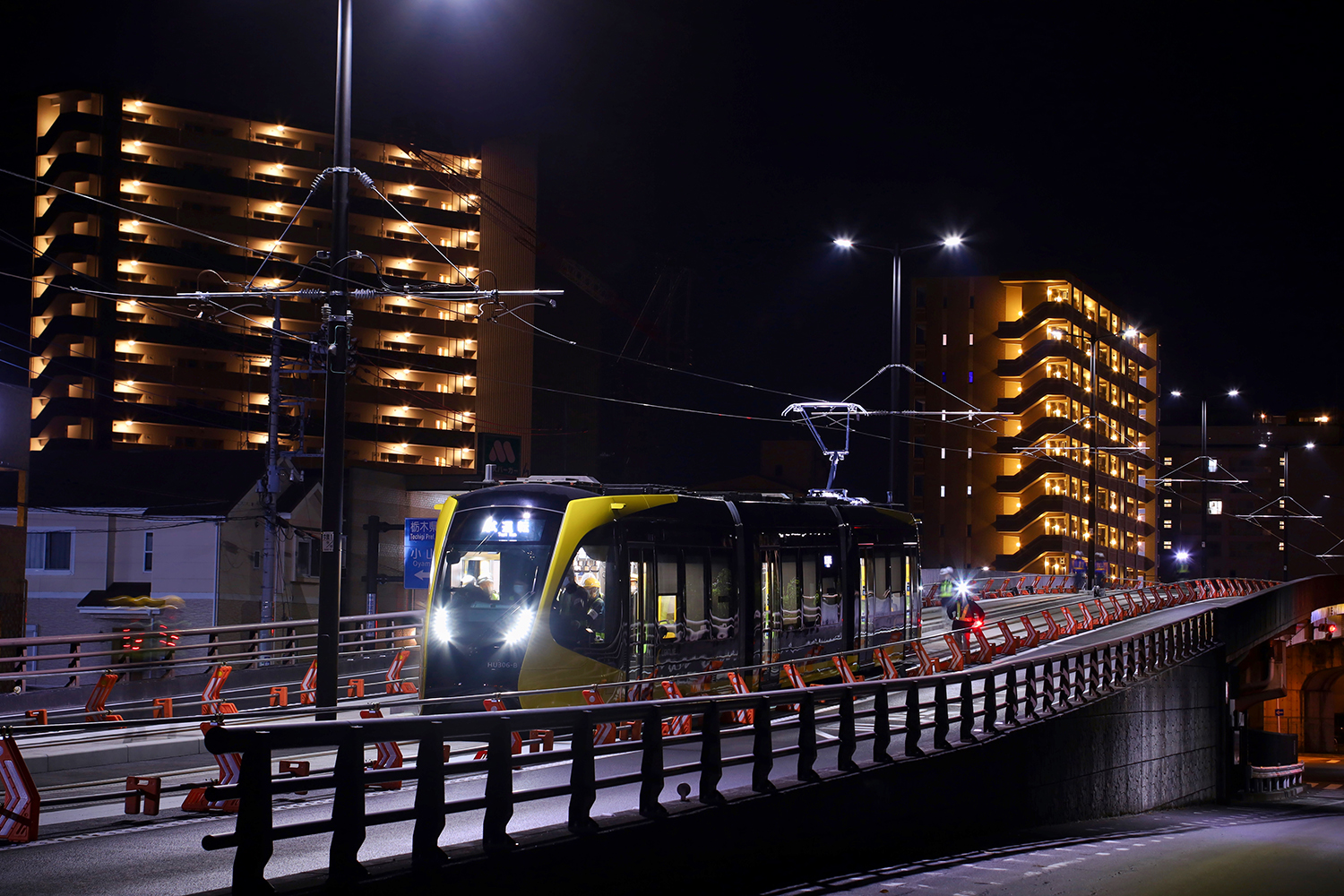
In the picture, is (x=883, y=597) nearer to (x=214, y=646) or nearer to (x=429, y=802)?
(x=214, y=646)

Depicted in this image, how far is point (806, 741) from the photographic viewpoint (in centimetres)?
1208

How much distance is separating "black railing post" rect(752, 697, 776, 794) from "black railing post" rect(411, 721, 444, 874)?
3887 mm

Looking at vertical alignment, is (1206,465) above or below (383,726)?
above

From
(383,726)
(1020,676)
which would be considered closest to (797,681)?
(1020,676)

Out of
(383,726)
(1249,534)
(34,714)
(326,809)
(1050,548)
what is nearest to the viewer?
(383,726)

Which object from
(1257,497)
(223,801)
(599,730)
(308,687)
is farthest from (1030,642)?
(1257,497)

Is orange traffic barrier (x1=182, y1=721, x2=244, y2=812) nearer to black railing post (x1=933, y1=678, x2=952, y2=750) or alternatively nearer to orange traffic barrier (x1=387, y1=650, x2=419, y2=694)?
black railing post (x1=933, y1=678, x2=952, y2=750)

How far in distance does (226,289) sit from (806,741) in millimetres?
91222

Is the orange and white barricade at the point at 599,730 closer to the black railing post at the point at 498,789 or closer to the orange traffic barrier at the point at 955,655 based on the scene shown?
the black railing post at the point at 498,789

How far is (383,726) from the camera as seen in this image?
7.47 meters

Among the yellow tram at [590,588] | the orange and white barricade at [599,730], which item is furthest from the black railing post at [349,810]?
the orange and white barricade at [599,730]

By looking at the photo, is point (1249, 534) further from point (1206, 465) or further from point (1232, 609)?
point (1232, 609)

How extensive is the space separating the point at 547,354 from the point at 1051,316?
46.4m

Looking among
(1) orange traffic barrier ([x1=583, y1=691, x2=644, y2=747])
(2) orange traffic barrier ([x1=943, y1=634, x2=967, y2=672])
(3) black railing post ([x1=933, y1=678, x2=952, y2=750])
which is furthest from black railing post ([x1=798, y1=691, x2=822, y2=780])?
(2) orange traffic barrier ([x1=943, y1=634, x2=967, y2=672])
